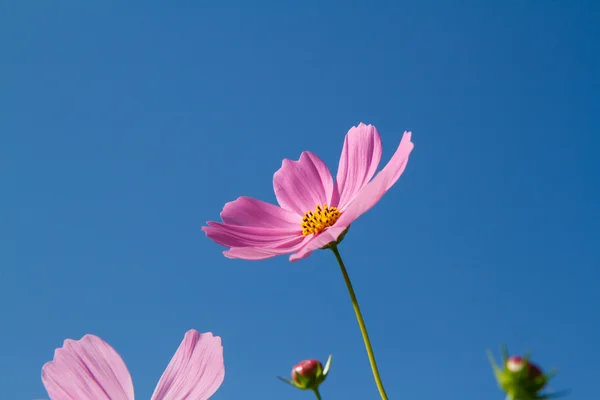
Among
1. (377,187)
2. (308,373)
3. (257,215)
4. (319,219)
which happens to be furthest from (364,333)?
(257,215)

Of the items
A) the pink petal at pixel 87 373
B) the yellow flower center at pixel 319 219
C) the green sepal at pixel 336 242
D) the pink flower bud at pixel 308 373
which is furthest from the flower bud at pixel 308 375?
the yellow flower center at pixel 319 219

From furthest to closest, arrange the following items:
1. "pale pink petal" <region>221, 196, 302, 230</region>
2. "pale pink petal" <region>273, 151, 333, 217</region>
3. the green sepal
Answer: "pale pink petal" <region>273, 151, 333, 217</region> → "pale pink petal" <region>221, 196, 302, 230</region> → the green sepal

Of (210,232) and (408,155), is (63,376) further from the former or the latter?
(408,155)

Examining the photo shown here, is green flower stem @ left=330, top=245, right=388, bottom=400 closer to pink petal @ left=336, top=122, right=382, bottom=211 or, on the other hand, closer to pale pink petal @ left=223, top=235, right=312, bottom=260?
pale pink petal @ left=223, top=235, right=312, bottom=260

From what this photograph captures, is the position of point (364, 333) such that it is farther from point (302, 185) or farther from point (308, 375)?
point (302, 185)

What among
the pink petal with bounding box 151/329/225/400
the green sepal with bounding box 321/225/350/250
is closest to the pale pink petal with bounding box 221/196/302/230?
the green sepal with bounding box 321/225/350/250

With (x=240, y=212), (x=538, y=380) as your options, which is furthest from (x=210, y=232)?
(x=538, y=380)
